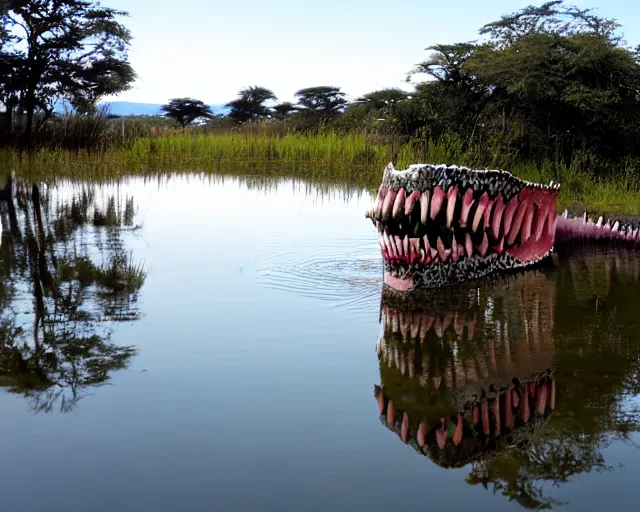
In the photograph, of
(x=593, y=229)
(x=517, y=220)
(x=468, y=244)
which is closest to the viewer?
(x=468, y=244)

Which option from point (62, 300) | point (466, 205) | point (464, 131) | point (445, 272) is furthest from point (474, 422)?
point (464, 131)

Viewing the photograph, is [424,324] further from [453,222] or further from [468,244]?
[468,244]

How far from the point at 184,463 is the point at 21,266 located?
447 centimetres

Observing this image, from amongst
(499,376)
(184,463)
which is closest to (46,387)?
(184,463)

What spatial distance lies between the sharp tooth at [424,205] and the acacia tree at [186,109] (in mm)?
60280

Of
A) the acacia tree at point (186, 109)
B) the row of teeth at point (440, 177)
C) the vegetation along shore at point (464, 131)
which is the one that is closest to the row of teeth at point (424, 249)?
the row of teeth at point (440, 177)

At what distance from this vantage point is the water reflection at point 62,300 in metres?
3.77

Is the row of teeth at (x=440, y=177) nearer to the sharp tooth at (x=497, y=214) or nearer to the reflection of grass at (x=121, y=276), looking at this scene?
the sharp tooth at (x=497, y=214)

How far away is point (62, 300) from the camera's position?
542 cm

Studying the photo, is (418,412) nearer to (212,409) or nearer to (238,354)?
(212,409)

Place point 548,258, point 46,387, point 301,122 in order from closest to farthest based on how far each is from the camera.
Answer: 1. point 46,387
2. point 548,258
3. point 301,122

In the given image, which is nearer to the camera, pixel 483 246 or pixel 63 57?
pixel 483 246

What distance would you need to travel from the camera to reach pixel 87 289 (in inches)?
229

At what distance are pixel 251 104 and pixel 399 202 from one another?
2276 inches
